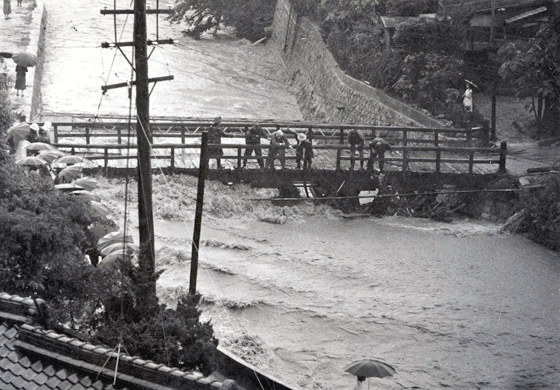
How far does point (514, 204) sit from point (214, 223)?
8682 mm

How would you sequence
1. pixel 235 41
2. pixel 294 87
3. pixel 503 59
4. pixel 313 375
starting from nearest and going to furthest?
pixel 313 375
pixel 503 59
pixel 294 87
pixel 235 41

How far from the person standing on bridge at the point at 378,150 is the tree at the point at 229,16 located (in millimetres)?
24104

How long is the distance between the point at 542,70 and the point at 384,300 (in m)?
12.2

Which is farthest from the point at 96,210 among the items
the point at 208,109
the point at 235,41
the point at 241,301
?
the point at 235,41

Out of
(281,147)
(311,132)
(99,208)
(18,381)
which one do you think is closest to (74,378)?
(18,381)

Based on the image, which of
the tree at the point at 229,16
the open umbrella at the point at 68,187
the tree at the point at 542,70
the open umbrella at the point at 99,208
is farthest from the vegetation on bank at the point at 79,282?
the tree at the point at 229,16

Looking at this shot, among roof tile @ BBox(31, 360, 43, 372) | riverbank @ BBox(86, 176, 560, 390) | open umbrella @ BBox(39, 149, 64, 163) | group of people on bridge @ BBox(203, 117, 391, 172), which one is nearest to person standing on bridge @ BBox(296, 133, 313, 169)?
group of people on bridge @ BBox(203, 117, 391, 172)

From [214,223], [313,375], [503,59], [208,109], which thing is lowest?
[313,375]

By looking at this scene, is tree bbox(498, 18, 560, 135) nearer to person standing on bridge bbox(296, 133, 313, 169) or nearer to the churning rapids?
the churning rapids

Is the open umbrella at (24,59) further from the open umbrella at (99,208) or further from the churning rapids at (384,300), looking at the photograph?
the open umbrella at (99,208)

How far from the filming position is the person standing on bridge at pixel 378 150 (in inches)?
1004

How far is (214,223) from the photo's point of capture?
23.3 m

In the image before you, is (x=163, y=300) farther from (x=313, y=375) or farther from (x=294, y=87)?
(x=294, y=87)

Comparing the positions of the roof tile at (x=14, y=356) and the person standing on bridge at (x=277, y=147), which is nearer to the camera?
the roof tile at (x=14, y=356)
